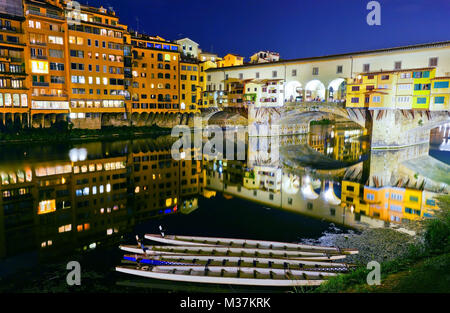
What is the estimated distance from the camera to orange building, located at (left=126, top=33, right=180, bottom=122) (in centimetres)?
5375

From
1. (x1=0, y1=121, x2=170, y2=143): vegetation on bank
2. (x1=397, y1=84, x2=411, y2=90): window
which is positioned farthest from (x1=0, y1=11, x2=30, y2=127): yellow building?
(x1=397, y1=84, x2=411, y2=90): window

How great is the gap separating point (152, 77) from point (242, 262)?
51.3 metres

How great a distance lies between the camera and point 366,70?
40094 mm

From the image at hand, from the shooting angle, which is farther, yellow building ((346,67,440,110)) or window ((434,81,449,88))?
yellow building ((346,67,440,110))

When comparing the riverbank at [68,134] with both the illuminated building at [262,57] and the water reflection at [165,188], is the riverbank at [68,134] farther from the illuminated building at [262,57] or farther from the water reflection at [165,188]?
the illuminated building at [262,57]

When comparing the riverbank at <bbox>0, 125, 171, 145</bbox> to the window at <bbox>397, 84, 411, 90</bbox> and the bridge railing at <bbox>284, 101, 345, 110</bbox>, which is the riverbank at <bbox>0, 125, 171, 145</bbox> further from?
the window at <bbox>397, 84, 411, 90</bbox>

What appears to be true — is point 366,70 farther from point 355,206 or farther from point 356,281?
point 356,281

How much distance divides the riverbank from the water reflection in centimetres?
384

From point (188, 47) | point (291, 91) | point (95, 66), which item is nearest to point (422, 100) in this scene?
point (291, 91)

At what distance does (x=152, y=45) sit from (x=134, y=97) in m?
11.3

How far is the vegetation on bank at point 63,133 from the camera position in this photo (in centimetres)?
3919

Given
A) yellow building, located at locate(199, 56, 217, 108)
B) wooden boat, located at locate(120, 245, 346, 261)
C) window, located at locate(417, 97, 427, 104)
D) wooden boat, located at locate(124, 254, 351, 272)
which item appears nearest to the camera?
wooden boat, located at locate(124, 254, 351, 272)

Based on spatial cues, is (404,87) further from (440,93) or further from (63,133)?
(63,133)

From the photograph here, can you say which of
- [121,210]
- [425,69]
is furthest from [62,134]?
[425,69]
